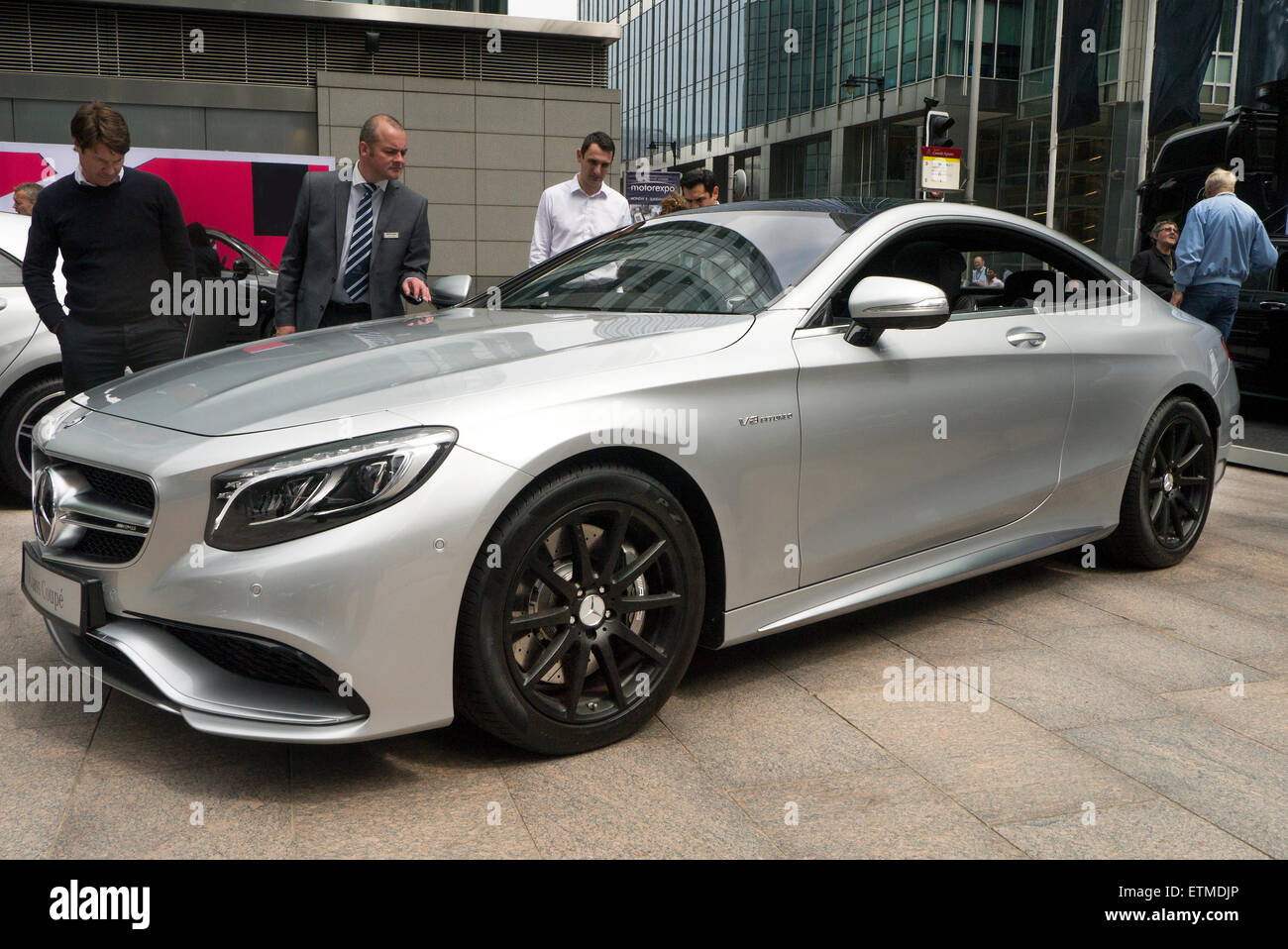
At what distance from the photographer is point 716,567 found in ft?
10.3

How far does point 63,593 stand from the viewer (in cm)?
272

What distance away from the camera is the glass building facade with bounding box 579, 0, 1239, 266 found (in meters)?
28.4

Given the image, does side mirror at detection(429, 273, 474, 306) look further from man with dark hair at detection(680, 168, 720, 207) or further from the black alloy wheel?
man with dark hair at detection(680, 168, 720, 207)

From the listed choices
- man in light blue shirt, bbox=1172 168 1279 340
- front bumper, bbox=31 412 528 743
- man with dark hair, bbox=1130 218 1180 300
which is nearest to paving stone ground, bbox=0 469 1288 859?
front bumper, bbox=31 412 528 743

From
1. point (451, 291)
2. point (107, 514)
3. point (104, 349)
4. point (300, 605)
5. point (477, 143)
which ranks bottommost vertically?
point (300, 605)

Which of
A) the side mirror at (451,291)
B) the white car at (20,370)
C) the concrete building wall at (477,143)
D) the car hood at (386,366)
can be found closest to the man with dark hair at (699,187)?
the side mirror at (451,291)

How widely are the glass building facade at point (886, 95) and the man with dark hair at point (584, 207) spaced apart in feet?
61.2

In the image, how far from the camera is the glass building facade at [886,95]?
28.4 m

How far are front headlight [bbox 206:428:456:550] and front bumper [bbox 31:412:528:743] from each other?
0.02 metres

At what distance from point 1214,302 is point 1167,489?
469 centimetres

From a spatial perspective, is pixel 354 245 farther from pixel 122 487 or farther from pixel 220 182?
pixel 220 182

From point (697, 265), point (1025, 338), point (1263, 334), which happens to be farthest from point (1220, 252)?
point (697, 265)
